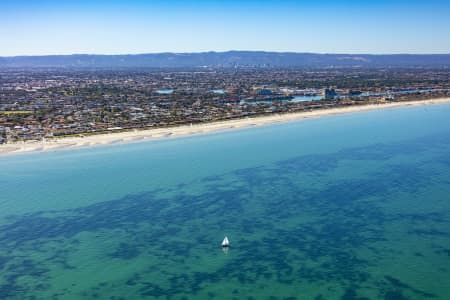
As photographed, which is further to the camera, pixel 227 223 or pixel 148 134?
pixel 148 134

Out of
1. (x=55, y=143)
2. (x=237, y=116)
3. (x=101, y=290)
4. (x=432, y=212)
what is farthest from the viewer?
(x=237, y=116)

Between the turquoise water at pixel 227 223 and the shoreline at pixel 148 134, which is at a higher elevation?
the shoreline at pixel 148 134

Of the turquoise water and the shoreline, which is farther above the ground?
the shoreline

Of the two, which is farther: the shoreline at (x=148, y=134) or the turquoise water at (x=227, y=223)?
the shoreline at (x=148, y=134)

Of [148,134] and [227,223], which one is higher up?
[148,134]

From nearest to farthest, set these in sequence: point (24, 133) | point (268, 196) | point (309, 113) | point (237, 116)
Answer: point (268, 196) → point (24, 133) → point (237, 116) → point (309, 113)

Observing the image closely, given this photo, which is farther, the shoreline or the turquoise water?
the shoreline

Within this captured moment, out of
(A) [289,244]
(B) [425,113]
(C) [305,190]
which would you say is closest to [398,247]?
(A) [289,244]

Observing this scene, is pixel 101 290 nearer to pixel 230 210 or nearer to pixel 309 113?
pixel 230 210
